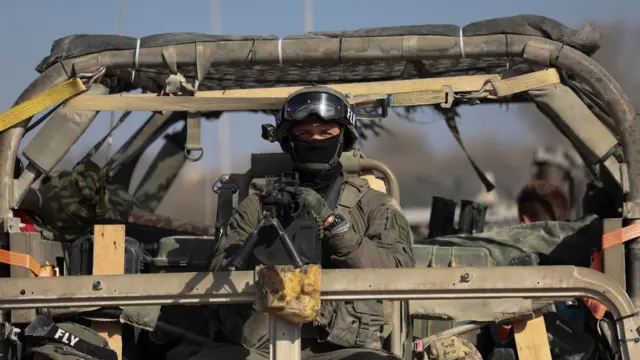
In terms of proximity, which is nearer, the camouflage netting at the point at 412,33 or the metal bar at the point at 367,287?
the metal bar at the point at 367,287

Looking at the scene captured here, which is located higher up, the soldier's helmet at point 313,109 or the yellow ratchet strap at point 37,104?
the yellow ratchet strap at point 37,104

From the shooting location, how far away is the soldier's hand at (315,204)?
3830 mm

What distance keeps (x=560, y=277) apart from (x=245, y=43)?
8.75ft

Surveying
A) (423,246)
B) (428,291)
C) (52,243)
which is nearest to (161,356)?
(52,243)

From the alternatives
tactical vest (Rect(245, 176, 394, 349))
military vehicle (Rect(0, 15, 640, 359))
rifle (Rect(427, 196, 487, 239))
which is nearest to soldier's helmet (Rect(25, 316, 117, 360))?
military vehicle (Rect(0, 15, 640, 359))

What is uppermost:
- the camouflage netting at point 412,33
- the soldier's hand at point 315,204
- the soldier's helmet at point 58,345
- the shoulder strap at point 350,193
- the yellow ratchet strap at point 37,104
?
the camouflage netting at point 412,33

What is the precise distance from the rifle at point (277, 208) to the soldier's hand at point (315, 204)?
0.10 feet

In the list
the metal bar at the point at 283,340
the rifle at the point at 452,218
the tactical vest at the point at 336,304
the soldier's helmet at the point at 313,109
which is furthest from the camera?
the rifle at the point at 452,218

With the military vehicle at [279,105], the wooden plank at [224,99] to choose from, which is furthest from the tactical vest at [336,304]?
the wooden plank at [224,99]

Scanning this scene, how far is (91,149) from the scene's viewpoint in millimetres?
7758

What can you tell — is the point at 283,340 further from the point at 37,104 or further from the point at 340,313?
the point at 37,104

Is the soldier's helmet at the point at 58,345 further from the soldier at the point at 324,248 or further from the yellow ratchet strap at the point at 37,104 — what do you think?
the yellow ratchet strap at the point at 37,104

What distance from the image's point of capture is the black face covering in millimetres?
4730

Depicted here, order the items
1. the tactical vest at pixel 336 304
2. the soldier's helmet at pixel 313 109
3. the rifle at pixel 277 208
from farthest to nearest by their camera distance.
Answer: the soldier's helmet at pixel 313 109 → the tactical vest at pixel 336 304 → the rifle at pixel 277 208
